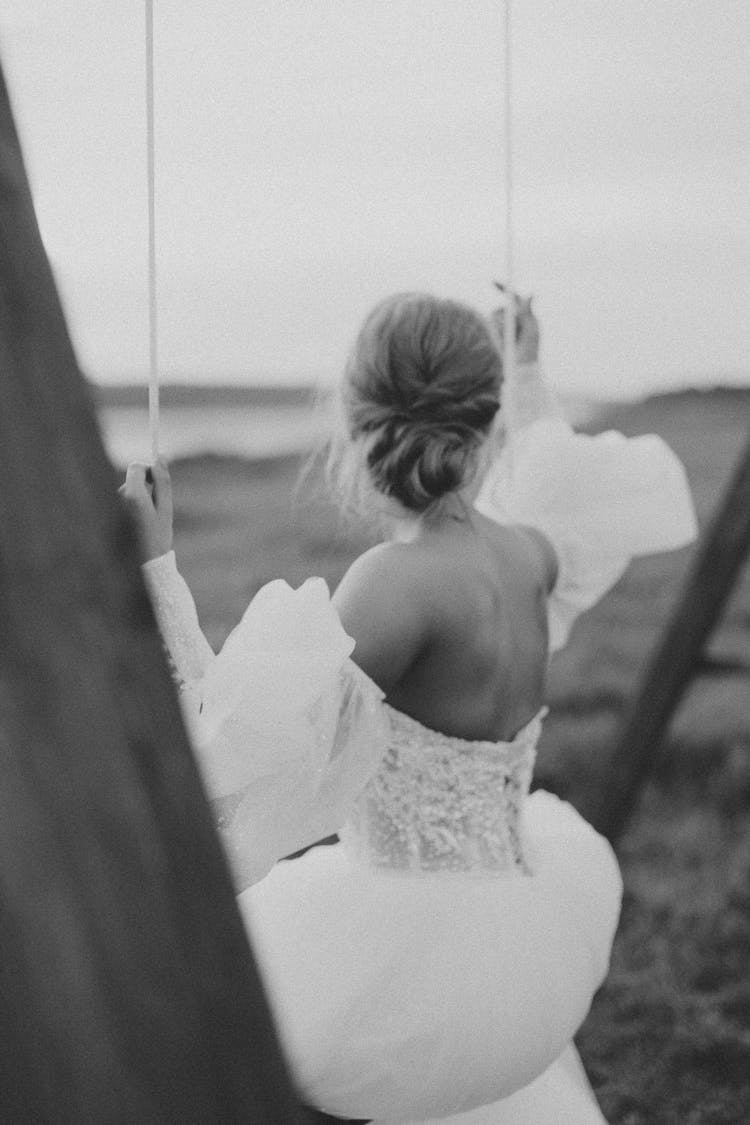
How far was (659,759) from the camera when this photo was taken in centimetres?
383

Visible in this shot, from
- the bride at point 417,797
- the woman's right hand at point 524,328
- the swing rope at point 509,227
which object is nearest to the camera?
the bride at point 417,797

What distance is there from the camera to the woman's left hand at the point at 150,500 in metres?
Answer: 1.36

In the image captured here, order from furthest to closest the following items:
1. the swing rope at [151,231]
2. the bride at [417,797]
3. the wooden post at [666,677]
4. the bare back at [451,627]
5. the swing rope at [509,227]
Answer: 1. the wooden post at [666,677]
2. the swing rope at [509,227]
3. the bare back at [451,627]
4. the bride at [417,797]
5. the swing rope at [151,231]

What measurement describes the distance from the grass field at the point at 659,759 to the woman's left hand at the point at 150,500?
0.29 m

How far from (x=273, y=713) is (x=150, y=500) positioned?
241 mm

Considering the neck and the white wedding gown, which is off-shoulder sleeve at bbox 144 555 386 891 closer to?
the white wedding gown

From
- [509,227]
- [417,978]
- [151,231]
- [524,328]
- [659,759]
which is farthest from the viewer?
[659,759]

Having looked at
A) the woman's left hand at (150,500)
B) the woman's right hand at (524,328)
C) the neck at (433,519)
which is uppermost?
the woman's right hand at (524,328)

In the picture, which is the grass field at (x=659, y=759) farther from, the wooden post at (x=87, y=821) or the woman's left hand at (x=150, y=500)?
the wooden post at (x=87, y=821)

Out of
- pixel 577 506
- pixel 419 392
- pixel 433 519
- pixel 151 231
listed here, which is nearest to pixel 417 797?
pixel 433 519

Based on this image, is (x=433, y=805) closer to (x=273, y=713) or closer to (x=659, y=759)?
(x=273, y=713)

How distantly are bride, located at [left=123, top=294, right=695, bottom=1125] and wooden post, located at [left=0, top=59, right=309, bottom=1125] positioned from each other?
2.38 ft

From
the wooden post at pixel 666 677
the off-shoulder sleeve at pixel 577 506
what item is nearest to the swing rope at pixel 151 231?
the off-shoulder sleeve at pixel 577 506

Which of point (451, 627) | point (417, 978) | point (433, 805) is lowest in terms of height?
point (417, 978)
